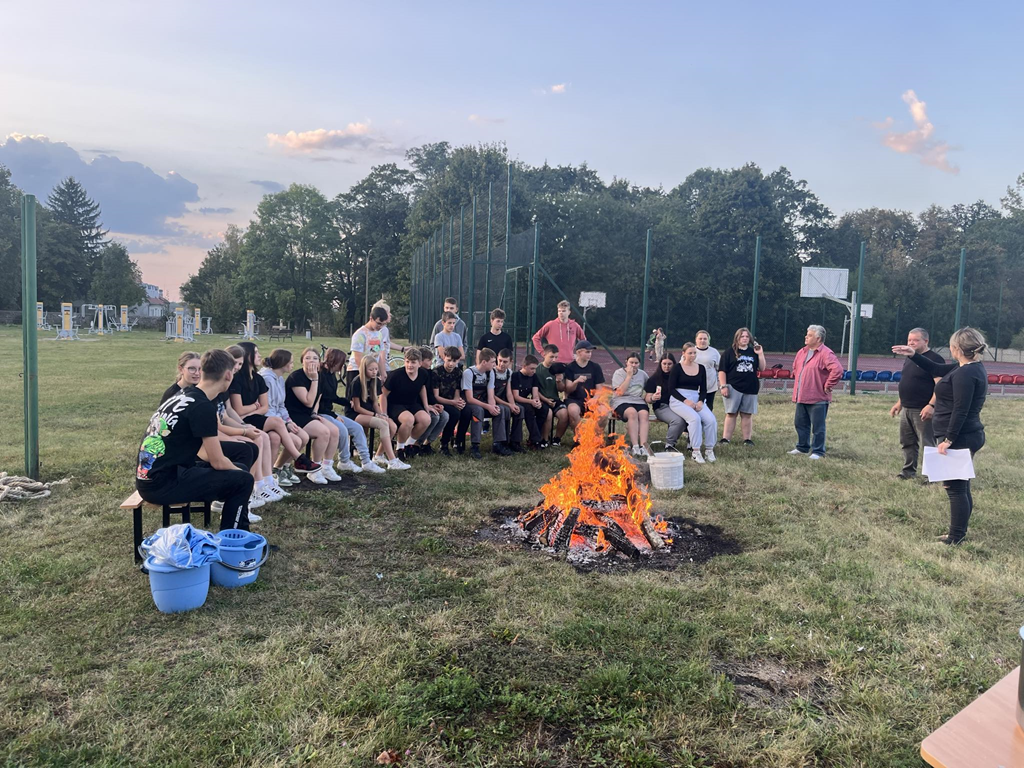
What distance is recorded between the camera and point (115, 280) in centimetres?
5759

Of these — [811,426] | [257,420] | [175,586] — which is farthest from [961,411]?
[257,420]

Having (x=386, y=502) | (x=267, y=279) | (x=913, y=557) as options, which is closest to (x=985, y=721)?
(x=913, y=557)

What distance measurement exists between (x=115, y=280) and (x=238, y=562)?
206 feet

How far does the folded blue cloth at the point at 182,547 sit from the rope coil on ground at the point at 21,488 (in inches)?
103

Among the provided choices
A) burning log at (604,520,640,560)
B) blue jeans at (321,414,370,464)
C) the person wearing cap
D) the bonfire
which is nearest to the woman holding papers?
the bonfire

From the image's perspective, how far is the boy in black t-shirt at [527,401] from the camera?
866 centimetres

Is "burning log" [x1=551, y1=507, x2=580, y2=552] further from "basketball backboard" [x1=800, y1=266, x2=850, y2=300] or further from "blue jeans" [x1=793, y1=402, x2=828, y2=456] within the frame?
"basketball backboard" [x1=800, y1=266, x2=850, y2=300]

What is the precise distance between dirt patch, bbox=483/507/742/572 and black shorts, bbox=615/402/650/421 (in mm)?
2777

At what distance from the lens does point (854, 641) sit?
364 cm

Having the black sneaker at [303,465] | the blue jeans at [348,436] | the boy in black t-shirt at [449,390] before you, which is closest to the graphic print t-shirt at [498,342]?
the boy in black t-shirt at [449,390]

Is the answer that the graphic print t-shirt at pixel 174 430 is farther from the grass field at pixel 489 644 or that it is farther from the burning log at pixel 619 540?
the burning log at pixel 619 540

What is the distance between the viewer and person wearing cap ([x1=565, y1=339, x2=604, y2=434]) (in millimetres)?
8883

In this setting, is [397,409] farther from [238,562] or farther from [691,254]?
[691,254]

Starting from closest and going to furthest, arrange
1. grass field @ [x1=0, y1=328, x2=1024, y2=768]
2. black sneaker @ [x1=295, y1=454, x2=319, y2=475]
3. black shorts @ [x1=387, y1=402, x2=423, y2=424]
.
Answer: grass field @ [x1=0, y1=328, x2=1024, y2=768], black sneaker @ [x1=295, y1=454, x2=319, y2=475], black shorts @ [x1=387, y1=402, x2=423, y2=424]
